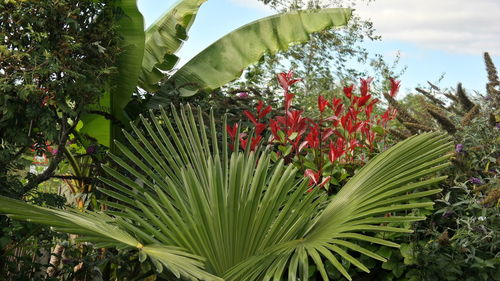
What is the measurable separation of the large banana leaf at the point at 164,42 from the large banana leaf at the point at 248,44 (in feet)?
0.64

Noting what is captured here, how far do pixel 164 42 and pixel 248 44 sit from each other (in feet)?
2.87

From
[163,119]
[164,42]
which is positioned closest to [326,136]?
[163,119]

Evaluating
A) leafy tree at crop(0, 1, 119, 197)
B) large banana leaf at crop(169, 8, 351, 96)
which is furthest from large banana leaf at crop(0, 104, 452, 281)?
large banana leaf at crop(169, 8, 351, 96)

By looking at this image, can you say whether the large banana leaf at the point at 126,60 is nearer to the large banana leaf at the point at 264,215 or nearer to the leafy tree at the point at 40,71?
the leafy tree at the point at 40,71

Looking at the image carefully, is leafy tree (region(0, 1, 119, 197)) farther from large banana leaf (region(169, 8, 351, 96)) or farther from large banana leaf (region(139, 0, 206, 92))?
large banana leaf (region(169, 8, 351, 96))

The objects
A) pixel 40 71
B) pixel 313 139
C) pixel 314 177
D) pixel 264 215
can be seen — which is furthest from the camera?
pixel 40 71

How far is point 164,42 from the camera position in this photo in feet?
22.4

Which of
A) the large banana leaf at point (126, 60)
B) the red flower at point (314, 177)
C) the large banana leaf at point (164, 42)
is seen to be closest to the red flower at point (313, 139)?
the red flower at point (314, 177)

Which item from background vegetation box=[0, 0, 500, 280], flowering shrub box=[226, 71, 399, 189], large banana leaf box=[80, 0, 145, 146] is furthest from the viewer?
large banana leaf box=[80, 0, 145, 146]

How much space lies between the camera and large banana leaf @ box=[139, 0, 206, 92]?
21.6 ft

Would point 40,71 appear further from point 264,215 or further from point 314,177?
point 264,215

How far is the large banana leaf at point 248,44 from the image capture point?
22.0 feet

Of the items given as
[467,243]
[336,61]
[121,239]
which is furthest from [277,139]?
[336,61]

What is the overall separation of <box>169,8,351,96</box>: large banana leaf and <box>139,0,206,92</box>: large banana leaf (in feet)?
0.64
